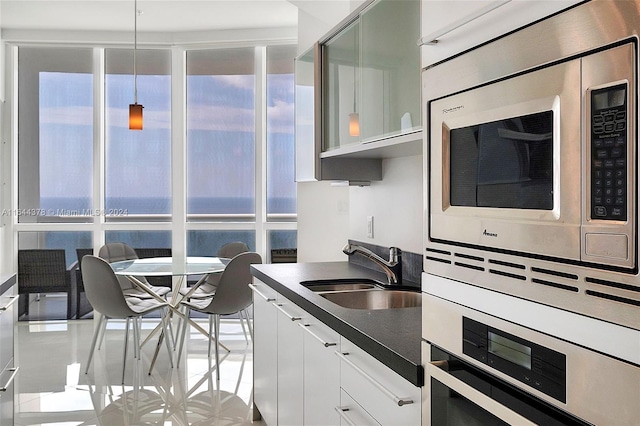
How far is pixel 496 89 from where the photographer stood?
114cm

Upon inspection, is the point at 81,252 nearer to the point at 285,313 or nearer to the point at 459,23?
the point at 285,313

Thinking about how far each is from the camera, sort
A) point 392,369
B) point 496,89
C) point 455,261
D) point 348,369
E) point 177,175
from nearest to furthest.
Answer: point 496,89 < point 455,261 < point 392,369 < point 348,369 < point 177,175

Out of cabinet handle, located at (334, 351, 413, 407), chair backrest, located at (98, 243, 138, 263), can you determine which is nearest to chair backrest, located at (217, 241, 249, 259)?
chair backrest, located at (98, 243, 138, 263)

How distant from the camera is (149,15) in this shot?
A: 5.84 metres

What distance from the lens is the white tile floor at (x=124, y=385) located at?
3.68m

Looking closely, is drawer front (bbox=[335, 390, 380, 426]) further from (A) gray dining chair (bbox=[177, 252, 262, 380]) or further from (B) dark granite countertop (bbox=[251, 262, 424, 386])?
(A) gray dining chair (bbox=[177, 252, 262, 380])

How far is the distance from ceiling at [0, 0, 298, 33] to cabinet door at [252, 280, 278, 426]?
9.72ft

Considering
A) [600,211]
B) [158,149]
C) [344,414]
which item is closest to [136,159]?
[158,149]

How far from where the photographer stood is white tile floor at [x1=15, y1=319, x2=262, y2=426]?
3682mm

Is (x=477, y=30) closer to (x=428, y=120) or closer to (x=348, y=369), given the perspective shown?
(x=428, y=120)

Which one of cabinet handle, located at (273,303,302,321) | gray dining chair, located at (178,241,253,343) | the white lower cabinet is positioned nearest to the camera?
the white lower cabinet

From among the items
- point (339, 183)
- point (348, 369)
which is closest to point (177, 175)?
point (339, 183)

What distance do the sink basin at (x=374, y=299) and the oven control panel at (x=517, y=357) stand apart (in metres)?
1.56

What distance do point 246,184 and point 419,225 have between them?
3.82 m
